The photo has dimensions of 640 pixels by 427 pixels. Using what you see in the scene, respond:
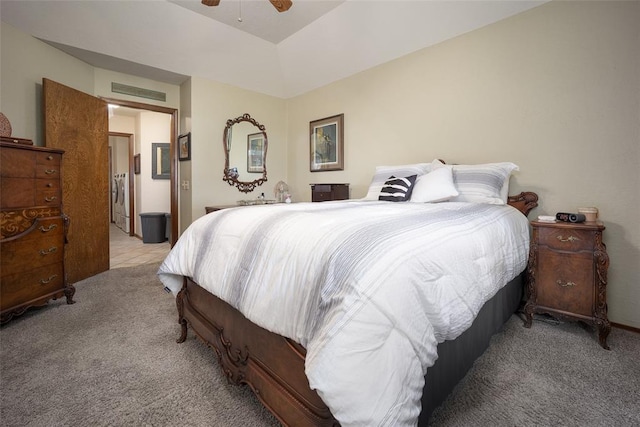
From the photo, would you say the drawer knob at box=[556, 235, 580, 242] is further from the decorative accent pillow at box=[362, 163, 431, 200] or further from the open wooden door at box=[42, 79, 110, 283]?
the open wooden door at box=[42, 79, 110, 283]

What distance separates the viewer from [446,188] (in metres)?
2.37

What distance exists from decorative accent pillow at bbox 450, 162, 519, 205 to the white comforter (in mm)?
907

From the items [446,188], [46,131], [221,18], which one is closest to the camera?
[446,188]

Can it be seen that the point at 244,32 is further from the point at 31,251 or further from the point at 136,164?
the point at 136,164

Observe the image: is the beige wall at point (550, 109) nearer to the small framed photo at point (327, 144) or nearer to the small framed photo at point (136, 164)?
the small framed photo at point (327, 144)

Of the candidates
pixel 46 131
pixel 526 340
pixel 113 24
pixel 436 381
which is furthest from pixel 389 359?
pixel 113 24

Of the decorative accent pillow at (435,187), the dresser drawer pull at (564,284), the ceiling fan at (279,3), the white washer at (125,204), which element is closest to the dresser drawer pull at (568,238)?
the dresser drawer pull at (564,284)

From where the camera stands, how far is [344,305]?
0.81 metres

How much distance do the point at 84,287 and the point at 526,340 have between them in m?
3.86

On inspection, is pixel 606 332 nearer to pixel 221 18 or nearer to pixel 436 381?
pixel 436 381

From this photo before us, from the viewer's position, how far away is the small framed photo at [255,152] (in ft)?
14.6

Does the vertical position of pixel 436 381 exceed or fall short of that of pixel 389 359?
it falls short

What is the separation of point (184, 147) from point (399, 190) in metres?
3.00

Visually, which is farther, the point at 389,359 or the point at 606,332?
the point at 606,332
